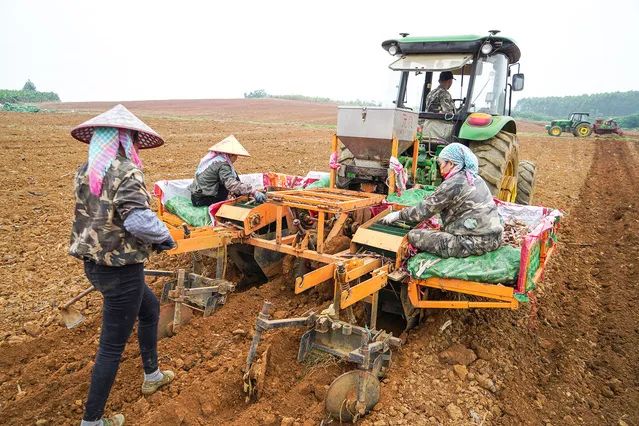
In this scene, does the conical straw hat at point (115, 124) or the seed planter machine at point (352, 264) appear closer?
the conical straw hat at point (115, 124)

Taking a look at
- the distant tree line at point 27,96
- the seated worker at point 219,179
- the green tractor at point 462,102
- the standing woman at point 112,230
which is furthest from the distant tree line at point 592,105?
the standing woman at point 112,230

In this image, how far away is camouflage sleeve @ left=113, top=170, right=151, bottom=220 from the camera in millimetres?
2594

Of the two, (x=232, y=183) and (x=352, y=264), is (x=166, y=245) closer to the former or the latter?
(x=352, y=264)

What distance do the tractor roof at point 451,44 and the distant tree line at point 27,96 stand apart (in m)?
39.6

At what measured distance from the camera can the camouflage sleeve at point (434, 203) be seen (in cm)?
377

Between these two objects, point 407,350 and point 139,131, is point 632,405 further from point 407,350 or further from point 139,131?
point 139,131

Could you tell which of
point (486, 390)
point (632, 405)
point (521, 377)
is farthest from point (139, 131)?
point (632, 405)

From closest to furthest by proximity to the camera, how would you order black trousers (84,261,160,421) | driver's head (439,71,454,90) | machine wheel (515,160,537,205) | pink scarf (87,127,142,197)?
pink scarf (87,127,142,197), black trousers (84,261,160,421), driver's head (439,71,454,90), machine wheel (515,160,537,205)

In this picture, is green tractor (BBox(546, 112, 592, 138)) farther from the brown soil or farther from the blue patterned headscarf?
the blue patterned headscarf

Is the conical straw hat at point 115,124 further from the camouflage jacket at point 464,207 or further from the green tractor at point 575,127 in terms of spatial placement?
the green tractor at point 575,127

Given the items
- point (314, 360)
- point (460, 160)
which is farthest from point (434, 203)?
point (314, 360)

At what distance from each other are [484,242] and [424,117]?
9.38 ft

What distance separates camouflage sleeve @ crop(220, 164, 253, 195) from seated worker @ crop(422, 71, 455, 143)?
245 centimetres

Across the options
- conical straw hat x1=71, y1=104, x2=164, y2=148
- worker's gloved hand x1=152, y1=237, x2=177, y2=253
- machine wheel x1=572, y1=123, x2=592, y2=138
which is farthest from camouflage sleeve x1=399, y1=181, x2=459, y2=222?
machine wheel x1=572, y1=123, x2=592, y2=138
